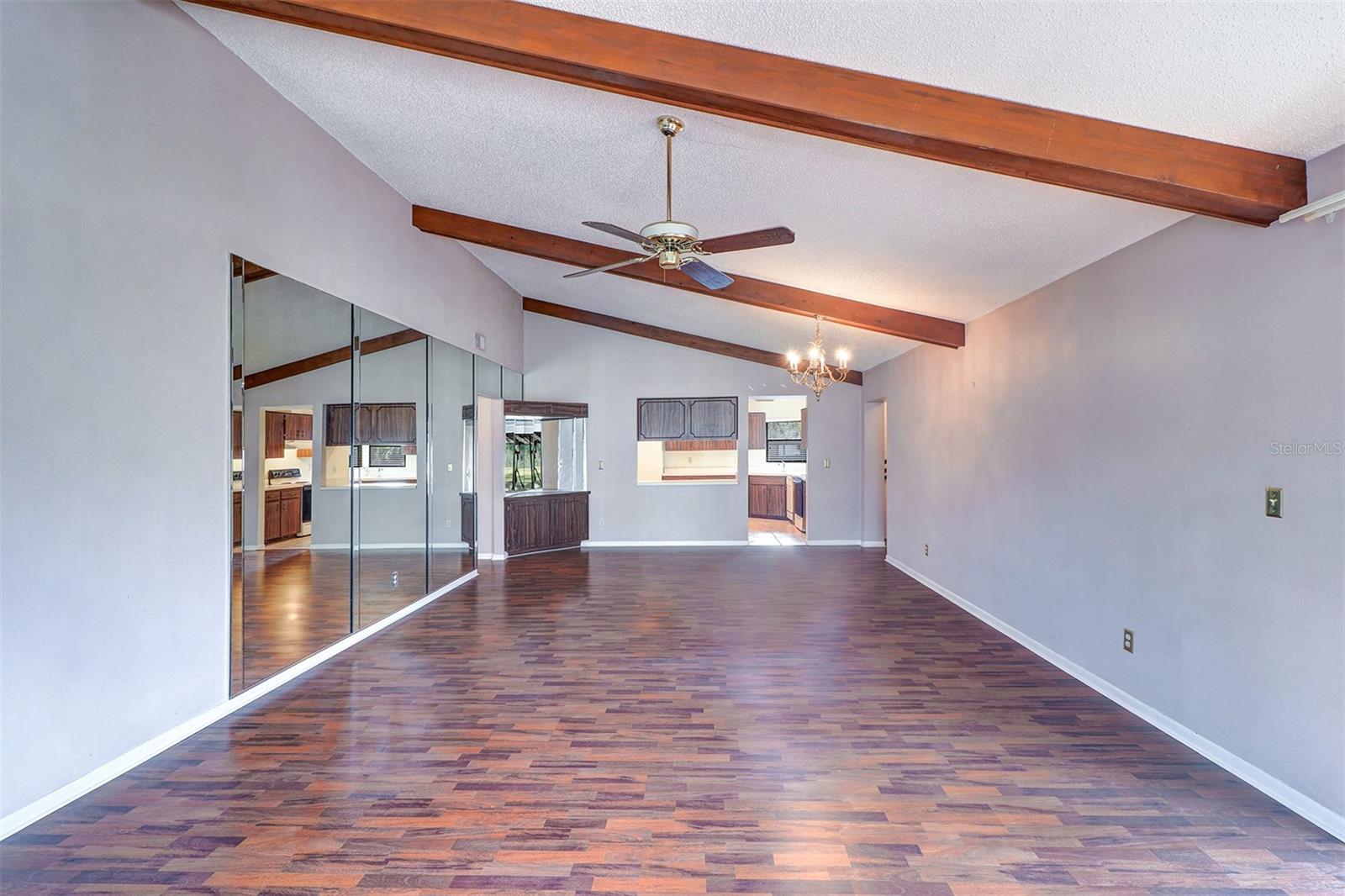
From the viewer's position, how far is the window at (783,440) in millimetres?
12297

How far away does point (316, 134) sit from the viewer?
156 inches

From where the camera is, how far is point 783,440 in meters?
12.4

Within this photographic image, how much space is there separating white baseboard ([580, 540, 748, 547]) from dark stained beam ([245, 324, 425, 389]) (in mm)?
4437

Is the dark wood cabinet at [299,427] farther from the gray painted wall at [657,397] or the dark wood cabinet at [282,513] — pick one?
the gray painted wall at [657,397]

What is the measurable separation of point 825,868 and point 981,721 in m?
1.52

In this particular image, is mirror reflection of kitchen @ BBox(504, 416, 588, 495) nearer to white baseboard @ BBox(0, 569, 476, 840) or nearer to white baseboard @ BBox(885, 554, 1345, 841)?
white baseboard @ BBox(0, 569, 476, 840)

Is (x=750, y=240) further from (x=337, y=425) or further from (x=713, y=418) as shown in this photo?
(x=713, y=418)

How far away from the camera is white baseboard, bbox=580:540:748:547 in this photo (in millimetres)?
9117

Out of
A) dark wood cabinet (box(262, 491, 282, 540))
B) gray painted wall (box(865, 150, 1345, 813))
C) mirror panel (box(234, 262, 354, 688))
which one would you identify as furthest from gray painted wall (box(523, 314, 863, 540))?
dark wood cabinet (box(262, 491, 282, 540))

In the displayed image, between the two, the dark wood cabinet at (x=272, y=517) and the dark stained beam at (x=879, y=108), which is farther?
the dark wood cabinet at (x=272, y=517)

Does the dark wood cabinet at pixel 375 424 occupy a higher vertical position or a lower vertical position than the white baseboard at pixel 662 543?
higher

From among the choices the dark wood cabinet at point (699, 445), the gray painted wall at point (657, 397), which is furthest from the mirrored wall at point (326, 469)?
the dark wood cabinet at point (699, 445)

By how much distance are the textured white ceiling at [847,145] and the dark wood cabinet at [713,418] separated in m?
3.81

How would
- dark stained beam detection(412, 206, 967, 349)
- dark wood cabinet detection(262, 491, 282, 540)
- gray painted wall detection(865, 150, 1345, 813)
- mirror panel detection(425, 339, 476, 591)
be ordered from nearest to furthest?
gray painted wall detection(865, 150, 1345, 813) < dark wood cabinet detection(262, 491, 282, 540) < dark stained beam detection(412, 206, 967, 349) < mirror panel detection(425, 339, 476, 591)
